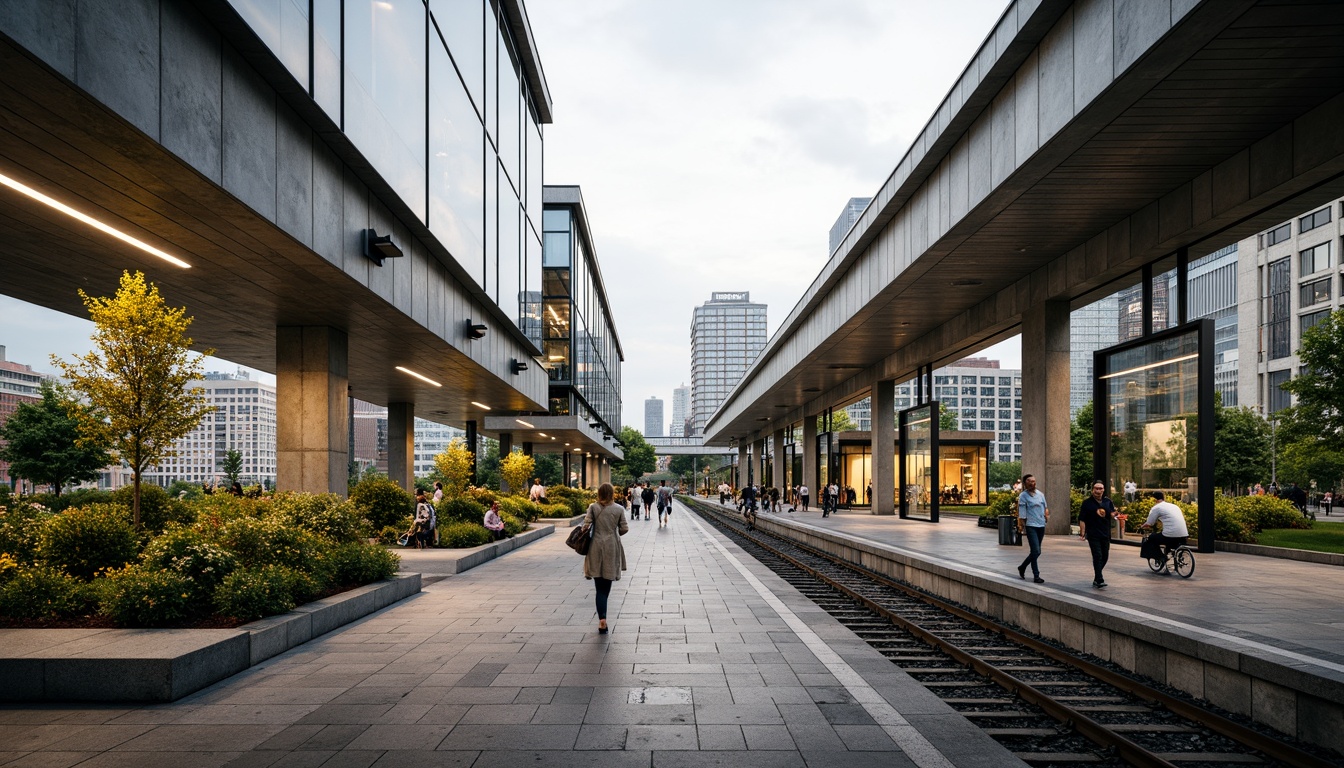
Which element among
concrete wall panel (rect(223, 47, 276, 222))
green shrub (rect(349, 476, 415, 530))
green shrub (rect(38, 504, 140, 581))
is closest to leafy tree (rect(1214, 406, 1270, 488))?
green shrub (rect(349, 476, 415, 530))

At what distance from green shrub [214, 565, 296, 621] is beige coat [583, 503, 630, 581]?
3.48 m

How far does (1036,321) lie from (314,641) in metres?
18.4

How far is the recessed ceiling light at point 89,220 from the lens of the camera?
359 inches

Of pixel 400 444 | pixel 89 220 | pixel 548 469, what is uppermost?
pixel 89 220

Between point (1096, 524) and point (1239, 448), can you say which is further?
point (1239, 448)

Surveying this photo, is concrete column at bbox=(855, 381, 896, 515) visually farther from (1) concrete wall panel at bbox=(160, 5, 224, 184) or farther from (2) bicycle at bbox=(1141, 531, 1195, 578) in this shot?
(1) concrete wall panel at bbox=(160, 5, 224, 184)

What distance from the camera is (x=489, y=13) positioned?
2295cm

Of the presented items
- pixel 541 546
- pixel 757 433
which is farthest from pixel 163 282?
pixel 757 433

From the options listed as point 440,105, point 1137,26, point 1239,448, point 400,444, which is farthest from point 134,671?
point 1239,448

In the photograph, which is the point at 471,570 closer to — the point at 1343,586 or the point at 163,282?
the point at 163,282

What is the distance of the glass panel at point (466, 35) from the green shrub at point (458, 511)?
34.3 feet

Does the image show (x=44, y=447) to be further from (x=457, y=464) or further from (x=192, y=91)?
(x=192, y=91)

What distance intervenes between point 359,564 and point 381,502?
24.7 ft

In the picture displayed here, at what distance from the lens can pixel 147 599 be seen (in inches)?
320
